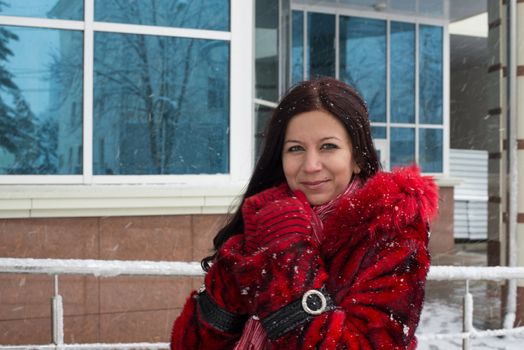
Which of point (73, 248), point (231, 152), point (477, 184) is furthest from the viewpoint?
point (477, 184)

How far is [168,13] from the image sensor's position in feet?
18.2

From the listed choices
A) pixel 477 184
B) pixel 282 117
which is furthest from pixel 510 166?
pixel 477 184

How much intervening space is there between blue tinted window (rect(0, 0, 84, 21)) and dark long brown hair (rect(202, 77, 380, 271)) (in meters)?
4.20

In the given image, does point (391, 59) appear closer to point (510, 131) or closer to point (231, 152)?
point (510, 131)

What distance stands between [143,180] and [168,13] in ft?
5.16

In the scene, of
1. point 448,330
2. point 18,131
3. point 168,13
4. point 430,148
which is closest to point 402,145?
point 430,148

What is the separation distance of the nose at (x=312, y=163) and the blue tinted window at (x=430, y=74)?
1159 cm

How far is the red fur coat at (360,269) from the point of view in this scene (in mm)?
1215

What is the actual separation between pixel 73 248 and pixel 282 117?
3.97 metres

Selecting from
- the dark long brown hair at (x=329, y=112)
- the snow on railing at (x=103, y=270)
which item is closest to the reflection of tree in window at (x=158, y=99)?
the snow on railing at (x=103, y=270)

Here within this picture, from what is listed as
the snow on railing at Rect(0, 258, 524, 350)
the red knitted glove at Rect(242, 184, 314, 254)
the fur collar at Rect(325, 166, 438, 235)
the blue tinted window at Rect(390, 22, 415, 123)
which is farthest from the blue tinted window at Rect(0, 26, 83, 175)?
the blue tinted window at Rect(390, 22, 415, 123)

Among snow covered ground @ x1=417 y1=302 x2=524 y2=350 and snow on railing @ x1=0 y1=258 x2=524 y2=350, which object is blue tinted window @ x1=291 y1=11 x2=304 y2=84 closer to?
snow covered ground @ x1=417 y1=302 x2=524 y2=350

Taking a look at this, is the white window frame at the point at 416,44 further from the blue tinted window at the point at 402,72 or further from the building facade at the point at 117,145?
the building facade at the point at 117,145

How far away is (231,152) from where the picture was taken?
18.5ft
